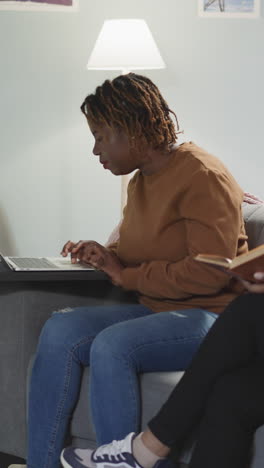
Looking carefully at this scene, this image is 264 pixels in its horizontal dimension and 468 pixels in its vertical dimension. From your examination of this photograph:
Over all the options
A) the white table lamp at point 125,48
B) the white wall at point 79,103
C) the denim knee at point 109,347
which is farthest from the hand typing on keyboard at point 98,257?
the white wall at point 79,103

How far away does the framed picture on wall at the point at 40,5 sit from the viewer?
345cm

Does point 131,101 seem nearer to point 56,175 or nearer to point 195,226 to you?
point 195,226

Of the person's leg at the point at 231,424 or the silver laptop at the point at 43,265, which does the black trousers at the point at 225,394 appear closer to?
the person's leg at the point at 231,424

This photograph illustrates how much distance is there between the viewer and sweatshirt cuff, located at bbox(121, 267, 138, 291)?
1.98 meters

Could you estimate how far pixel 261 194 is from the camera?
3.69 metres

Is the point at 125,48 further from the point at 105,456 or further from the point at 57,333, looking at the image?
the point at 105,456

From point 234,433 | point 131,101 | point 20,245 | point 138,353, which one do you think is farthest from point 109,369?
point 20,245

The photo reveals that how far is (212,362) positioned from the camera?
157 centimetres

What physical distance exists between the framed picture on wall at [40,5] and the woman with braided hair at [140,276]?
5.17 ft

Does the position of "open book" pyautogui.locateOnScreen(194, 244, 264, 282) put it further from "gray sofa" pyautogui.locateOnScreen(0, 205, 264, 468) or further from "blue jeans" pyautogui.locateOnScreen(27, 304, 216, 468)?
"gray sofa" pyautogui.locateOnScreen(0, 205, 264, 468)

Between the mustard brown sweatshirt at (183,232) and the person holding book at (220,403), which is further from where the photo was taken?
the mustard brown sweatshirt at (183,232)

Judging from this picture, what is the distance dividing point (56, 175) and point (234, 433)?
2.24 m

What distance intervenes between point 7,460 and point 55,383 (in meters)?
0.36

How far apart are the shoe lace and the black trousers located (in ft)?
0.29
